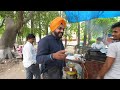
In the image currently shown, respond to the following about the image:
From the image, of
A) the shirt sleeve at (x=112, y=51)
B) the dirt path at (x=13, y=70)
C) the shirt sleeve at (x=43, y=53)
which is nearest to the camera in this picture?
the shirt sleeve at (x=43, y=53)

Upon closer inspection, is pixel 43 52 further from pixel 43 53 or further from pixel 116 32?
pixel 116 32

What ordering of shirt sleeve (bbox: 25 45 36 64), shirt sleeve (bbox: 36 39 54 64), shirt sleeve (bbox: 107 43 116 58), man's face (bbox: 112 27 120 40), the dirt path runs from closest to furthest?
shirt sleeve (bbox: 36 39 54 64) < shirt sleeve (bbox: 107 43 116 58) < man's face (bbox: 112 27 120 40) < shirt sleeve (bbox: 25 45 36 64) < the dirt path

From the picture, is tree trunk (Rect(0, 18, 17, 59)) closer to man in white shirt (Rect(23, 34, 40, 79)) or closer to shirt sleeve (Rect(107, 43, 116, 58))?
man in white shirt (Rect(23, 34, 40, 79))

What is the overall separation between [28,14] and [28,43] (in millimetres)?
5919

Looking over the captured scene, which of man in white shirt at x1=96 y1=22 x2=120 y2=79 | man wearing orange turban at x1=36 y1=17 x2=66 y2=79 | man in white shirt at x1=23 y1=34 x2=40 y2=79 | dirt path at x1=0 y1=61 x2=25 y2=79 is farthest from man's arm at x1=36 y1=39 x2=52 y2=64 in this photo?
dirt path at x1=0 y1=61 x2=25 y2=79

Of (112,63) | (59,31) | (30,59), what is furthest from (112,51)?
(30,59)

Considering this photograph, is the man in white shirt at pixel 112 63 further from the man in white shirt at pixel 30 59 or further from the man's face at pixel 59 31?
the man in white shirt at pixel 30 59

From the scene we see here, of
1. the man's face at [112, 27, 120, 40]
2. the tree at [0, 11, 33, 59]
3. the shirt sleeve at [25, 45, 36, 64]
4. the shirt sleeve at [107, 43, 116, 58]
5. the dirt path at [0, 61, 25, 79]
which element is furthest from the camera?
the tree at [0, 11, 33, 59]

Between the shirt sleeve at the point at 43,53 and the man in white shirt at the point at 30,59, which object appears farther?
the man in white shirt at the point at 30,59

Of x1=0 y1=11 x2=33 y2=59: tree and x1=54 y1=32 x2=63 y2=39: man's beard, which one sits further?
x1=0 y1=11 x2=33 y2=59: tree

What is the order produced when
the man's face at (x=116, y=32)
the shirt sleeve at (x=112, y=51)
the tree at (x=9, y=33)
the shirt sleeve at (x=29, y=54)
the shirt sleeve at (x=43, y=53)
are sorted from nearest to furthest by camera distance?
the shirt sleeve at (x=43, y=53)
the shirt sleeve at (x=112, y=51)
the man's face at (x=116, y=32)
the shirt sleeve at (x=29, y=54)
the tree at (x=9, y=33)

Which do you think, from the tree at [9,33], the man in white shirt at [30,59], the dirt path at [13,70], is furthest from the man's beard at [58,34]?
the tree at [9,33]
